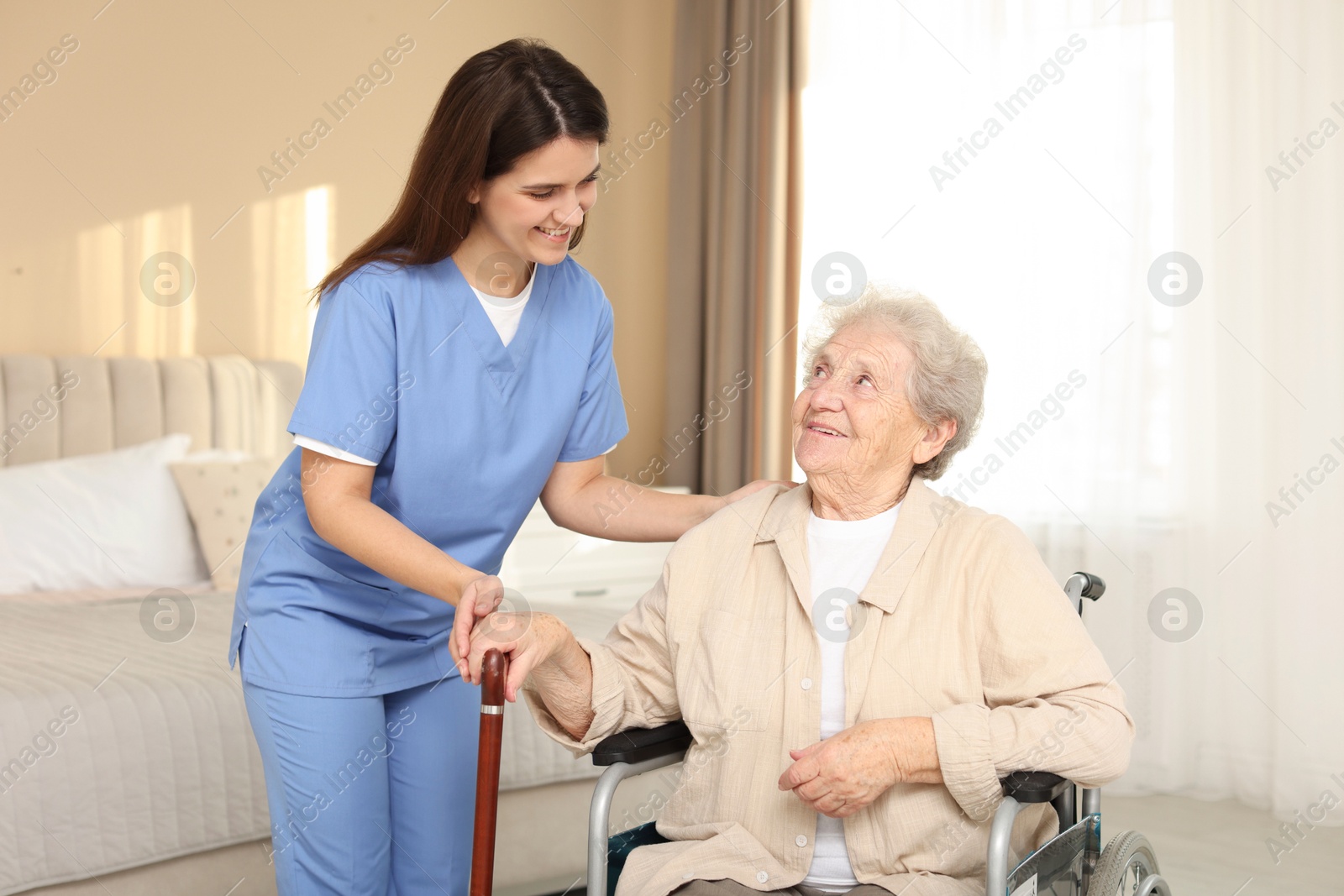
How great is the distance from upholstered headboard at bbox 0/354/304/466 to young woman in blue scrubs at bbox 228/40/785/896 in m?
2.25

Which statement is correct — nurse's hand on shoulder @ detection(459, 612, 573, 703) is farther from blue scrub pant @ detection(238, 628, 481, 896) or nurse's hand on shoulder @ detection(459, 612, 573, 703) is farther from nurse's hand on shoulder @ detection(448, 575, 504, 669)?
blue scrub pant @ detection(238, 628, 481, 896)

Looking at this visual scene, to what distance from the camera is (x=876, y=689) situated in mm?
1540

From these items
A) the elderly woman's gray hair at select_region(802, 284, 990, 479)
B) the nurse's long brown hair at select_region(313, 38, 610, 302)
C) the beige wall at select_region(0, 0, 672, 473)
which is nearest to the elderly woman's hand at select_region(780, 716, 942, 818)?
the elderly woman's gray hair at select_region(802, 284, 990, 479)

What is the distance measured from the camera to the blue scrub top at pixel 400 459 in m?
1.50

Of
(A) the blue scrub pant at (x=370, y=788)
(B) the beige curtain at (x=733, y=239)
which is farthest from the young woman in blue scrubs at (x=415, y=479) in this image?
(B) the beige curtain at (x=733, y=239)

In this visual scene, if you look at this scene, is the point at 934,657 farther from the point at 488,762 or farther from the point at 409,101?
the point at 409,101

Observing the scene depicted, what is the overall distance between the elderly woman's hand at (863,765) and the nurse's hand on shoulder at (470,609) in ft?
1.46

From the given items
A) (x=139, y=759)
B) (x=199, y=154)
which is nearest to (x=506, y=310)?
(x=139, y=759)

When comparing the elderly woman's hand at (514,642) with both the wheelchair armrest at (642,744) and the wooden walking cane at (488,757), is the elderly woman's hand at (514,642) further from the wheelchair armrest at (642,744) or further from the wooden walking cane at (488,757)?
the wheelchair armrest at (642,744)

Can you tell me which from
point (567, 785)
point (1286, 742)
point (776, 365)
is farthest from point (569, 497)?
point (776, 365)

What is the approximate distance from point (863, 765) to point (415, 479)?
0.69m

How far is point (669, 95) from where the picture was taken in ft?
16.3

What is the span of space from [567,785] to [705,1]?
3.38m

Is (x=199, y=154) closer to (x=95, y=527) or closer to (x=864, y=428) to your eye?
(x=95, y=527)
